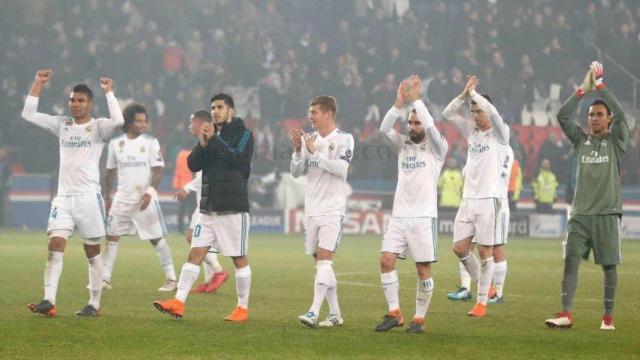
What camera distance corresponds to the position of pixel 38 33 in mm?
34750

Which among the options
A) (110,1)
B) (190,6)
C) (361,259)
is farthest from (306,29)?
(361,259)

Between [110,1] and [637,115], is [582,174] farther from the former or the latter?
[110,1]

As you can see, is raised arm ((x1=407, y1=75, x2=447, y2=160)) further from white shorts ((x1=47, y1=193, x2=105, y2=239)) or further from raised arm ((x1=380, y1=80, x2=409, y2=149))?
white shorts ((x1=47, y1=193, x2=105, y2=239))

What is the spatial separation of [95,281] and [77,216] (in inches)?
28.4

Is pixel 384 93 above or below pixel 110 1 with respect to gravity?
below

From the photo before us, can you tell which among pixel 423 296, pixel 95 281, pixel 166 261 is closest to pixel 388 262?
pixel 423 296

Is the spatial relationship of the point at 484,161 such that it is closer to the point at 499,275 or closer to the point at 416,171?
the point at 499,275

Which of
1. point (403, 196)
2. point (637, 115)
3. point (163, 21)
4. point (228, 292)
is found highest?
point (163, 21)

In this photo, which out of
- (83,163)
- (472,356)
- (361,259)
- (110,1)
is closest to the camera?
(472,356)

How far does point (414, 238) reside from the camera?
37.7 ft

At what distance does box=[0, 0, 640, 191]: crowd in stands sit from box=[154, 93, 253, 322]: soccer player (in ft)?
68.6

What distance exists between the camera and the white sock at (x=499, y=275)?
1445 centimetres

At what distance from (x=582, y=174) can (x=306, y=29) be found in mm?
26488

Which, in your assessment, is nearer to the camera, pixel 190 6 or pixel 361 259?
pixel 361 259
